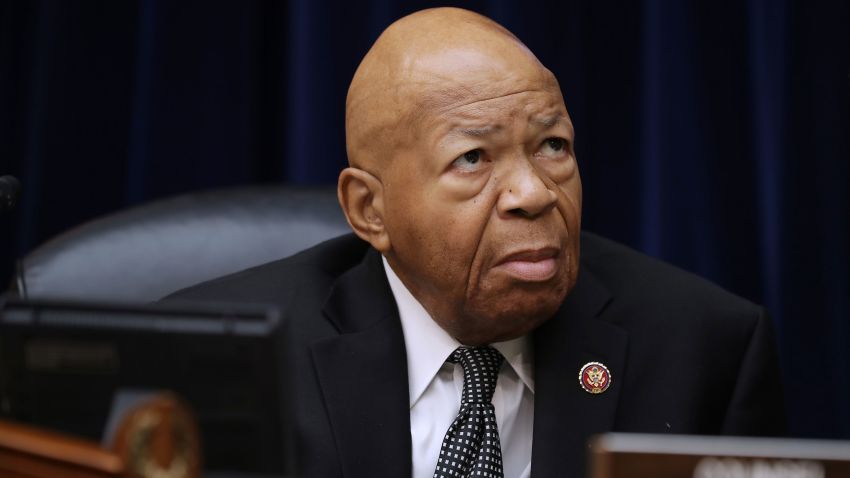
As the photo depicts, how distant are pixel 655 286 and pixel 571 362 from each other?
205 mm

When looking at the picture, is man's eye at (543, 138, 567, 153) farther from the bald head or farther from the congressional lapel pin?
the congressional lapel pin

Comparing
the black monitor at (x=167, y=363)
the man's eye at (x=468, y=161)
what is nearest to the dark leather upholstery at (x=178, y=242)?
the man's eye at (x=468, y=161)

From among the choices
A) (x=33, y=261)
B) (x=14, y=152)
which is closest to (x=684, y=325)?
(x=33, y=261)

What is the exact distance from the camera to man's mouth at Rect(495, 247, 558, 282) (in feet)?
5.18

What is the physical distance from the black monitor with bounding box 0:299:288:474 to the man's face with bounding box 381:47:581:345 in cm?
65

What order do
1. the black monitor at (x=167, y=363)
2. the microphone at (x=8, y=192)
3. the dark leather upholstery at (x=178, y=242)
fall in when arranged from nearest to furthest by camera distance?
the black monitor at (x=167, y=363)
the microphone at (x=8, y=192)
the dark leather upholstery at (x=178, y=242)

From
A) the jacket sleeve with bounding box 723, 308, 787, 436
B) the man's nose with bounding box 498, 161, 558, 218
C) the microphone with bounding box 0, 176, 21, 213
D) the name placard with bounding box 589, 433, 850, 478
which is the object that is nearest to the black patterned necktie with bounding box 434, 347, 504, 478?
the man's nose with bounding box 498, 161, 558, 218

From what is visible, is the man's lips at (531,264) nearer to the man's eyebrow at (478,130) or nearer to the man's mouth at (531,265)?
the man's mouth at (531,265)

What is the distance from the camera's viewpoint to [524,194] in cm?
156

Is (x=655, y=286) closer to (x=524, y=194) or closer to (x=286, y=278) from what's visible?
(x=524, y=194)

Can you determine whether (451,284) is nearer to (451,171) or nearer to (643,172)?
(451,171)

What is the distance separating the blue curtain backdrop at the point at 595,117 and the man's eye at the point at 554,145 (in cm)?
76

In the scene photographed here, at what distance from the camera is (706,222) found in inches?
94.7

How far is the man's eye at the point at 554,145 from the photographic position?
5.35 feet
